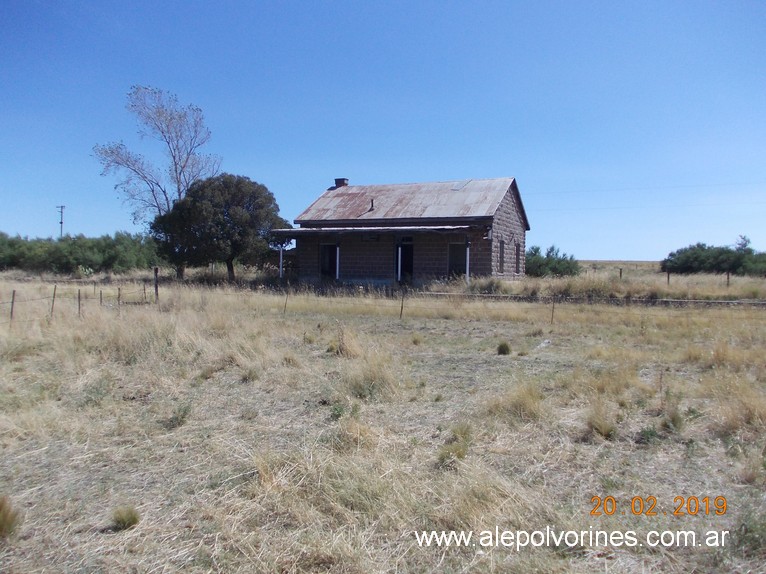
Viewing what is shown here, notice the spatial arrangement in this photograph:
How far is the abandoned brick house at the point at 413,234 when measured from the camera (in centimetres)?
2520

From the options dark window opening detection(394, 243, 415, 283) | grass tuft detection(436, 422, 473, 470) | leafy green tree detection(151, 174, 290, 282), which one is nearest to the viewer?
grass tuft detection(436, 422, 473, 470)

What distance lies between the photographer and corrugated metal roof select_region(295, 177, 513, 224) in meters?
26.1

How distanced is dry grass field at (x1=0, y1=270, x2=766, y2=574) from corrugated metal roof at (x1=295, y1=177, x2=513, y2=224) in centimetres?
1623

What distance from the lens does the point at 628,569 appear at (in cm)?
335

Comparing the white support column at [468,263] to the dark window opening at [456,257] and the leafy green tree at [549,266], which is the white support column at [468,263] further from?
the leafy green tree at [549,266]

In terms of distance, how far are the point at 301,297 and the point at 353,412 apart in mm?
13126

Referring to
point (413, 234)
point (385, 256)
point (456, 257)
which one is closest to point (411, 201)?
point (385, 256)

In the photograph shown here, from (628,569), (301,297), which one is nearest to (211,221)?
(301,297)

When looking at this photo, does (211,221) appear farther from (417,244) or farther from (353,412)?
(353,412)

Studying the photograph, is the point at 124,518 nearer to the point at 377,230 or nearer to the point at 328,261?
the point at 377,230

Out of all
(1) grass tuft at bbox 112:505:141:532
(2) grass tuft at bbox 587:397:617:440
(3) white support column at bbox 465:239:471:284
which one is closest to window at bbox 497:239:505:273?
(3) white support column at bbox 465:239:471:284

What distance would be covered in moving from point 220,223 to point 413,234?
980 cm

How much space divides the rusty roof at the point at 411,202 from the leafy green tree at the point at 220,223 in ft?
6.90

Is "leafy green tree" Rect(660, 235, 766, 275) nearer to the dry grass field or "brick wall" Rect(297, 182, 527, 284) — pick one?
"brick wall" Rect(297, 182, 527, 284)
